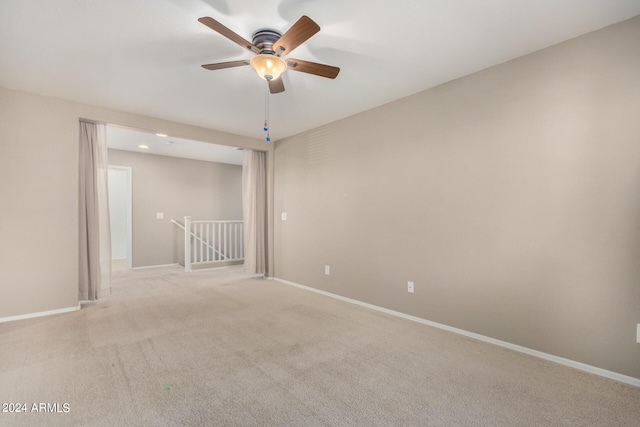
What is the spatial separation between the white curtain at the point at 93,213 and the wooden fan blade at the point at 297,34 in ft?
9.62

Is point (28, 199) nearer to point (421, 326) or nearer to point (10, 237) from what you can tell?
point (10, 237)

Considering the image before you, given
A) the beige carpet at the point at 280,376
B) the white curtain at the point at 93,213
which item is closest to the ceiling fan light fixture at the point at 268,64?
the beige carpet at the point at 280,376

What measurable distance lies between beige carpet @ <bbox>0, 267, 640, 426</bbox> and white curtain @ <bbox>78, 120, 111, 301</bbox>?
0.46 meters

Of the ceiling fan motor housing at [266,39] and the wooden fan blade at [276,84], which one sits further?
the wooden fan blade at [276,84]

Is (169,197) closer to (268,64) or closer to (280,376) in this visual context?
(268,64)

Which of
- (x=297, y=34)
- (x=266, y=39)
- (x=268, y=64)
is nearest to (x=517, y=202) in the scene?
(x=297, y=34)

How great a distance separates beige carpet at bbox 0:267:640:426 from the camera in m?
1.54

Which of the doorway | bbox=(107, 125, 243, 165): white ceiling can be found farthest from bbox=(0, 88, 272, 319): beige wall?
the doorway

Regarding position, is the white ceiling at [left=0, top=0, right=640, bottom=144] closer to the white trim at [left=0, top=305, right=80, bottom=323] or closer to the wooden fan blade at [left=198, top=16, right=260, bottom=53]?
the wooden fan blade at [left=198, top=16, right=260, bottom=53]

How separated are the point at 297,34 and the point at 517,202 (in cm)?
210

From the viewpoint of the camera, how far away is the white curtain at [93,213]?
339 centimetres

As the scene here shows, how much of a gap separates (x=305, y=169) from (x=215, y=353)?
2.82 meters

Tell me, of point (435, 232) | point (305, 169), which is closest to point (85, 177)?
point (305, 169)

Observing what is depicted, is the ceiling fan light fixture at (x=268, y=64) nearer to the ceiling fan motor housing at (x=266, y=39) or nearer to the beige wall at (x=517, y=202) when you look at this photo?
the ceiling fan motor housing at (x=266, y=39)
